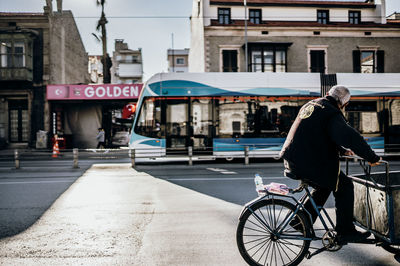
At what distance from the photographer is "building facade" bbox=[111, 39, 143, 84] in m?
55.3

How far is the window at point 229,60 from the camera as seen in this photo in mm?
25516

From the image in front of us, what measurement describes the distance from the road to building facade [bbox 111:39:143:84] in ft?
153

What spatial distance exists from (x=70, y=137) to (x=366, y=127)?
1993 centimetres

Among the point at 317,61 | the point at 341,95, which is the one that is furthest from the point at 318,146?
the point at 317,61

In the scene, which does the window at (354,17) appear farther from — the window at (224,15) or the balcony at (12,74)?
the balcony at (12,74)

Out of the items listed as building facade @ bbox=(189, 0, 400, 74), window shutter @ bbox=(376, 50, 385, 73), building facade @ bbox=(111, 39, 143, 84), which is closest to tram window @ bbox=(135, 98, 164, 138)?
building facade @ bbox=(189, 0, 400, 74)

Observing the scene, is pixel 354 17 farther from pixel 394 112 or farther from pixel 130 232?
pixel 130 232

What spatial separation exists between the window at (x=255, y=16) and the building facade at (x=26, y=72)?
51.8ft

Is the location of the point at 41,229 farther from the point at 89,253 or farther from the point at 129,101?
the point at 129,101

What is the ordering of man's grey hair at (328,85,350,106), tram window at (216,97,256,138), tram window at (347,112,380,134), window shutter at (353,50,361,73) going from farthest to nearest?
1. window shutter at (353,50,361,73)
2. tram window at (347,112,380,134)
3. tram window at (216,97,256,138)
4. man's grey hair at (328,85,350,106)

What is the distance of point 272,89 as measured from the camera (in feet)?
46.1

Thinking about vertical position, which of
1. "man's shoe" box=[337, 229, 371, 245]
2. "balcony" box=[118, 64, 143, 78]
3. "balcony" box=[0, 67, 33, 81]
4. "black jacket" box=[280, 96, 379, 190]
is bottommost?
"man's shoe" box=[337, 229, 371, 245]

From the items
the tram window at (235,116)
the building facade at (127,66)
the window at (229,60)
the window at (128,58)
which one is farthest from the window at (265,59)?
the window at (128,58)

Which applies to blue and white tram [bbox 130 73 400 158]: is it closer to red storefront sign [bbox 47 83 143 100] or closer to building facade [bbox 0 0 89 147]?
red storefront sign [bbox 47 83 143 100]
